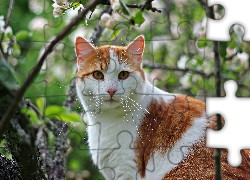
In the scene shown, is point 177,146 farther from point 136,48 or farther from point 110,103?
point 136,48

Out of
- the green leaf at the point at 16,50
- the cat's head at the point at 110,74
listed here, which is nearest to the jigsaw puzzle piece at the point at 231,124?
the cat's head at the point at 110,74

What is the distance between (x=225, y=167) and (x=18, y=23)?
19.8ft

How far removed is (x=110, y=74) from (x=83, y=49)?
1.60ft

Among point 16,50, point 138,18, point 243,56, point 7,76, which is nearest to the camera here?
point 7,76

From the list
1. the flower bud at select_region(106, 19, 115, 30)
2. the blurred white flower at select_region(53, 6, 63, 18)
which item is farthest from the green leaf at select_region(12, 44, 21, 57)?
the flower bud at select_region(106, 19, 115, 30)

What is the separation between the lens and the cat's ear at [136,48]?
3.04 metres

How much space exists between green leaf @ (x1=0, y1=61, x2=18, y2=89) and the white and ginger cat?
1.04 metres

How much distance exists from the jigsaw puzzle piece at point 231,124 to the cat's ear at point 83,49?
4.46 feet

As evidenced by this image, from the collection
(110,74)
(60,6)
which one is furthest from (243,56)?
(60,6)

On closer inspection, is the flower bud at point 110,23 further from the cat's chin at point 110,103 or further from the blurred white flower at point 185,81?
the blurred white flower at point 185,81

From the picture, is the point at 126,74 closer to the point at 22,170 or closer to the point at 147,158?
the point at 147,158

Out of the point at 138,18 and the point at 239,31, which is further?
the point at 239,31

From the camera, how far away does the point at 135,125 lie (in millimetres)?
3012

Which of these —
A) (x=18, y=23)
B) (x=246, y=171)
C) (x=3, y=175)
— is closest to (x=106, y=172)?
(x=3, y=175)
